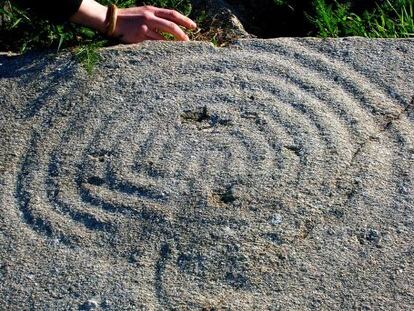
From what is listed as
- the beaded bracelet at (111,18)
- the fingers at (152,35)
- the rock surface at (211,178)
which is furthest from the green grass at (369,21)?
the beaded bracelet at (111,18)

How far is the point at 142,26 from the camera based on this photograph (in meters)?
2.93

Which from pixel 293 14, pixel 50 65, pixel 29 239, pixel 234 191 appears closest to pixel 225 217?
pixel 234 191

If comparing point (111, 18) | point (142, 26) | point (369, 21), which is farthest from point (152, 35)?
point (369, 21)

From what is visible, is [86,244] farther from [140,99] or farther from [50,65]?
[50,65]

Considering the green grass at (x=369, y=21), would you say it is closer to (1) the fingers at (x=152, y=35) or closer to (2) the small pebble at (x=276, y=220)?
(1) the fingers at (x=152, y=35)

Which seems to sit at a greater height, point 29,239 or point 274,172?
point 274,172

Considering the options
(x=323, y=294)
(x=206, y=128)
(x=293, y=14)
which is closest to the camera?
(x=323, y=294)

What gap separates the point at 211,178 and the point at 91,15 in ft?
2.49

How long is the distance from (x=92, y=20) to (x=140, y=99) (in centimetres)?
36

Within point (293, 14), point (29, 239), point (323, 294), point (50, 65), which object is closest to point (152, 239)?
point (29, 239)

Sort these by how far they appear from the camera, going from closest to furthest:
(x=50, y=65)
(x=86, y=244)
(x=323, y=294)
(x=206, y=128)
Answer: (x=323, y=294) < (x=86, y=244) < (x=206, y=128) < (x=50, y=65)

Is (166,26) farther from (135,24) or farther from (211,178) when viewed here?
(211,178)

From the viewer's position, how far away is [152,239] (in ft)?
7.73

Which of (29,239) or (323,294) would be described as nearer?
(323,294)
